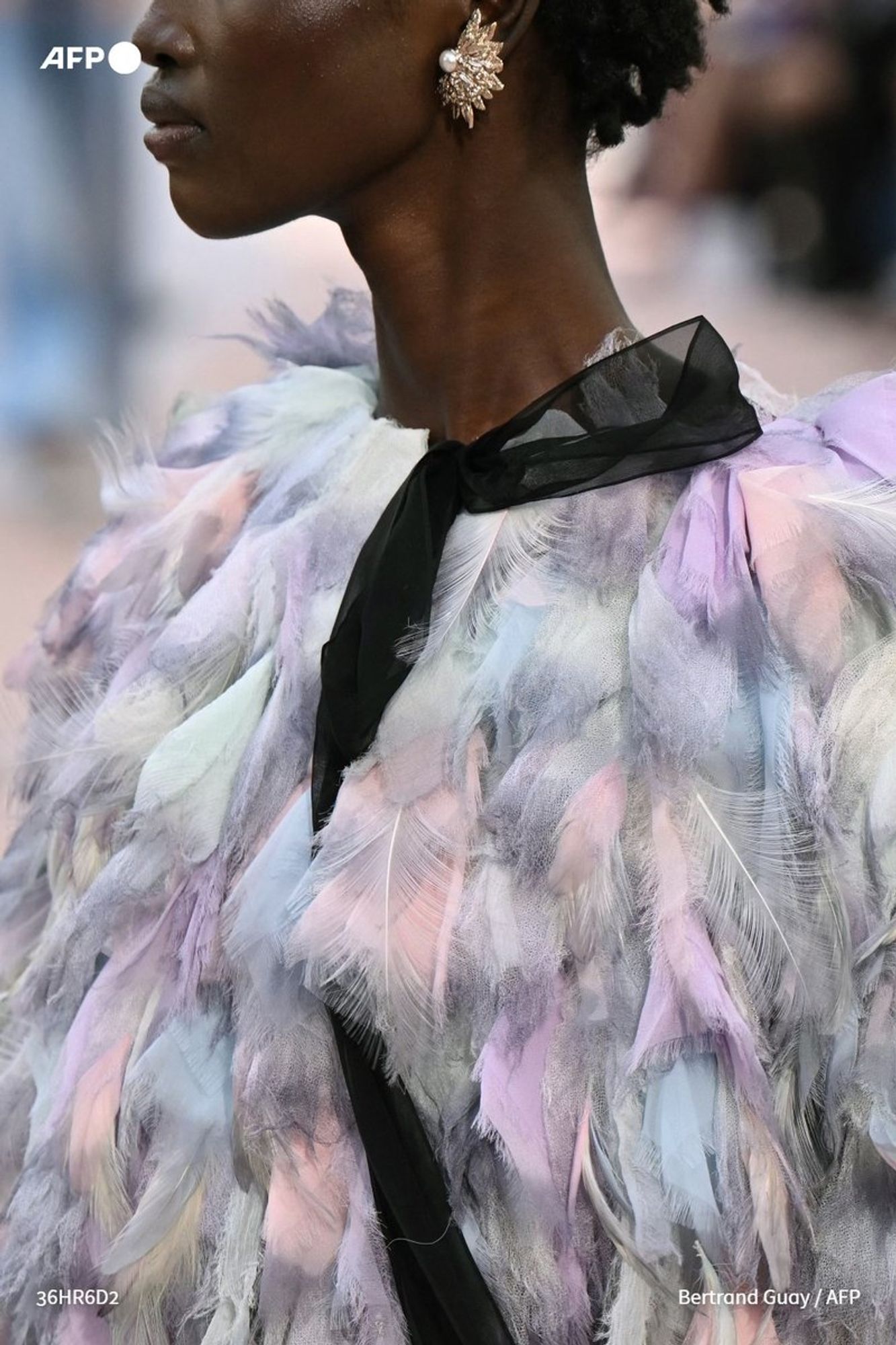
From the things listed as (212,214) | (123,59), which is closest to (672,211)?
(123,59)

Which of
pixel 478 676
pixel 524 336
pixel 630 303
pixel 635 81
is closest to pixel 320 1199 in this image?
pixel 478 676

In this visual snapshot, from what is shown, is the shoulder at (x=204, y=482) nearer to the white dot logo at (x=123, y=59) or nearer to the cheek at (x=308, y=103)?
the cheek at (x=308, y=103)

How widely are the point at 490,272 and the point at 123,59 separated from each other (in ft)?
2.48

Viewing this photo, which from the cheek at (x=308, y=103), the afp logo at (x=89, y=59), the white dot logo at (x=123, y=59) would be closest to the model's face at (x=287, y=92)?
the cheek at (x=308, y=103)

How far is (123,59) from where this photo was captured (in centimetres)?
148

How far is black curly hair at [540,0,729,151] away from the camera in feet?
2.99

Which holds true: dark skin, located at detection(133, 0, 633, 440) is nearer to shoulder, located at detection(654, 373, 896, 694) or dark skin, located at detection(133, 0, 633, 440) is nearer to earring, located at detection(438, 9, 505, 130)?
earring, located at detection(438, 9, 505, 130)

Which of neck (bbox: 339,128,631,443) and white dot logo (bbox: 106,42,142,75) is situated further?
white dot logo (bbox: 106,42,142,75)

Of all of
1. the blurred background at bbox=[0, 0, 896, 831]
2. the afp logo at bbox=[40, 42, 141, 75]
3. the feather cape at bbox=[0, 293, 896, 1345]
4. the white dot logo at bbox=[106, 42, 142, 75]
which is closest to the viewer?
the feather cape at bbox=[0, 293, 896, 1345]

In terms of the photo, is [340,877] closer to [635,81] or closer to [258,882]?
[258,882]

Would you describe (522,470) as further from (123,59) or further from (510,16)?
(123,59)

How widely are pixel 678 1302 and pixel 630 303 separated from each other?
134 cm

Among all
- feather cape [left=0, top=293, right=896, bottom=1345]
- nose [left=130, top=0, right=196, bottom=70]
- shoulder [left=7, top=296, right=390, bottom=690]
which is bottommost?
feather cape [left=0, top=293, right=896, bottom=1345]

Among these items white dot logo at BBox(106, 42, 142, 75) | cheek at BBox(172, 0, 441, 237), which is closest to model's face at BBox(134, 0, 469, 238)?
cheek at BBox(172, 0, 441, 237)
